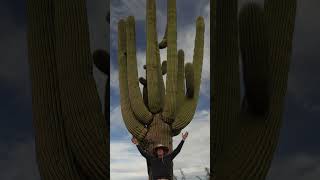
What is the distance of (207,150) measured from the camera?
33.1 ft

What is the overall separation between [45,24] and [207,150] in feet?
11.1

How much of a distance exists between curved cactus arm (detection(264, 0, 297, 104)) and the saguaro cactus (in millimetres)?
1135

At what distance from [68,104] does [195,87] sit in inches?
83.5

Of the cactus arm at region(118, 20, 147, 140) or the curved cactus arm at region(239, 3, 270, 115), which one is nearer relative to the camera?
the curved cactus arm at region(239, 3, 270, 115)

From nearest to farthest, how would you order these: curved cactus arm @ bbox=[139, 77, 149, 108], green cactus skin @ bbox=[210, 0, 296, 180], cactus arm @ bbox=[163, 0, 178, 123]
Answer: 1. green cactus skin @ bbox=[210, 0, 296, 180]
2. cactus arm @ bbox=[163, 0, 178, 123]
3. curved cactus arm @ bbox=[139, 77, 149, 108]

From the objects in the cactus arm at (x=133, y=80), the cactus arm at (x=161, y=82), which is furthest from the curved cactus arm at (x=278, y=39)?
the cactus arm at (x=133, y=80)

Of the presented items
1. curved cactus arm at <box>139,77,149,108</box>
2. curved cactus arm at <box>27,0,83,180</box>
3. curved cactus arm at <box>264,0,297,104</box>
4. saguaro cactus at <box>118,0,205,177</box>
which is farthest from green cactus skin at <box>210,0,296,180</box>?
curved cactus arm at <box>27,0,83,180</box>

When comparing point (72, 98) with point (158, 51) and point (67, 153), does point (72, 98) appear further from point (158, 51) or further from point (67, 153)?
point (158, 51)

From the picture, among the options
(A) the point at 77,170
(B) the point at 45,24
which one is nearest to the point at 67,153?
(A) the point at 77,170

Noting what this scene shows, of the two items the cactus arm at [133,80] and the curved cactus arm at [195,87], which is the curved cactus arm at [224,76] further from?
the cactus arm at [133,80]

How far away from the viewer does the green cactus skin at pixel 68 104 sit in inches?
386

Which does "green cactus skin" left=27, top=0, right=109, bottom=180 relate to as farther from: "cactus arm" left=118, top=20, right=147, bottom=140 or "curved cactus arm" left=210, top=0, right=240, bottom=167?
"curved cactus arm" left=210, top=0, right=240, bottom=167

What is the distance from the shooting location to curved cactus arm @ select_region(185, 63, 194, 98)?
10463 mm

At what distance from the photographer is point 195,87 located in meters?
10.4
